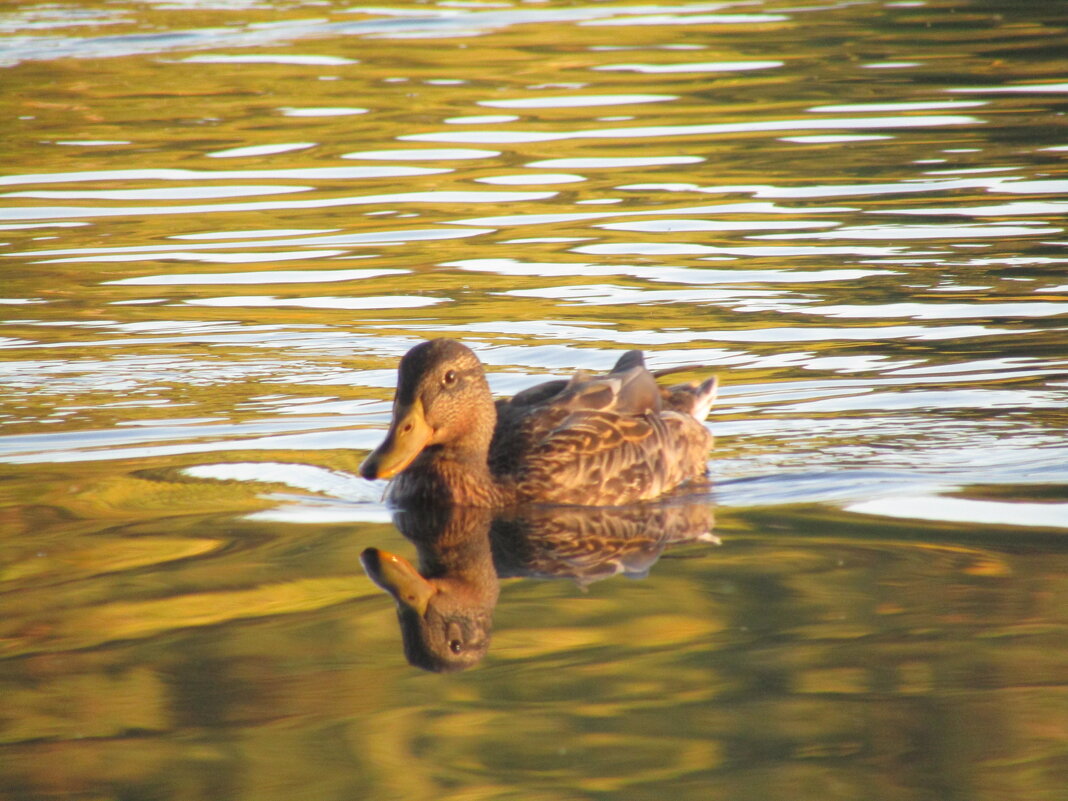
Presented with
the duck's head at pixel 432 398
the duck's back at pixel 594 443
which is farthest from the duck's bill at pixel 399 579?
the duck's back at pixel 594 443

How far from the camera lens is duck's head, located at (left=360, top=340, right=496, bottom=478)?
8094 millimetres

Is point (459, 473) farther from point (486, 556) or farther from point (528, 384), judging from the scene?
point (528, 384)

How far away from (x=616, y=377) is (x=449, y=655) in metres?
2.71

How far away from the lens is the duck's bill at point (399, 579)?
688 centimetres

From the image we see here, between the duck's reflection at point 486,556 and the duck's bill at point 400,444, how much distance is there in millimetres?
280

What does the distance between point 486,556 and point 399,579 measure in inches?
20.4

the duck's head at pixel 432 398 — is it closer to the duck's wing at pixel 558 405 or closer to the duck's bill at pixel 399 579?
the duck's wing at pixel 558 405

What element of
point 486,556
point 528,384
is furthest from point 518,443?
point 528,384

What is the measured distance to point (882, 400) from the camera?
9.67 metres

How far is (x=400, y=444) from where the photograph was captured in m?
8.06

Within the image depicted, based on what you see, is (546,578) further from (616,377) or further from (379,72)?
(379,72)

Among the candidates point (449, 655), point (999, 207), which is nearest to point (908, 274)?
point (999, 207)

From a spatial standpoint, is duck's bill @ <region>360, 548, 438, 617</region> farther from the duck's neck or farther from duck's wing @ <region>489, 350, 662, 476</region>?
duck's wing @ <region>489, 350, 662, 476</region>

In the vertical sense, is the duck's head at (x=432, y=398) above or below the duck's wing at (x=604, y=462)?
above
